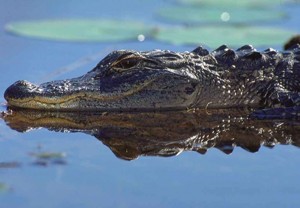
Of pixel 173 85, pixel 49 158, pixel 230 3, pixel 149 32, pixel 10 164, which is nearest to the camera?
pixel 10 164

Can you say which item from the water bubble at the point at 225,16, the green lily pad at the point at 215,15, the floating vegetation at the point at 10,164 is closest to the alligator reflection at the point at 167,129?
the floating vegetation at the point at 10,164

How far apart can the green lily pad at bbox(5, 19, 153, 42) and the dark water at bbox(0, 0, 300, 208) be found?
2.26 metres

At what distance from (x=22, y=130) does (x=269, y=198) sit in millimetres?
2543

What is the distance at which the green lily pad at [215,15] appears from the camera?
44.2ft

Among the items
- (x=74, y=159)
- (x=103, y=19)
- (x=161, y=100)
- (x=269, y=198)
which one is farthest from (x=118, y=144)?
(x=103, y=19)

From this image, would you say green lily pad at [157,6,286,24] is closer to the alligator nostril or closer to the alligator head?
the alligator head

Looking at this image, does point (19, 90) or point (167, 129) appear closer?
point (167, 129)

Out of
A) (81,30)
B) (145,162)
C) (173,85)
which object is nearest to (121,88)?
(173,85)

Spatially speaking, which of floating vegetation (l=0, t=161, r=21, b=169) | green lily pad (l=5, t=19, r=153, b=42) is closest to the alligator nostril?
floating vegetation (l=0, t=161, r=21, b=169)

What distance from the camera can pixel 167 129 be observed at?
8.50 m

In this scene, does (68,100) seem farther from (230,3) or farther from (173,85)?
(230,3)

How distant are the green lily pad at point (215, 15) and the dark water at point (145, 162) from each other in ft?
13.5

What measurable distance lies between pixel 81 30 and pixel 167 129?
13.8 feet

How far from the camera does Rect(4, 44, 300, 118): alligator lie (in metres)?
8.94
